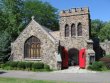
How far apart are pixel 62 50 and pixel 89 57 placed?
4209mm

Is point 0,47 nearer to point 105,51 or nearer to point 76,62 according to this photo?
point 76,62

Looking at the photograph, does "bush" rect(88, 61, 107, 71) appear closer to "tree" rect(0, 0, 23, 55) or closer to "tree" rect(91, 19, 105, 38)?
"tree" rect(0, 0, 23, 55)

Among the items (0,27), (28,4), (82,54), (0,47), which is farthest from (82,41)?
(28,4)

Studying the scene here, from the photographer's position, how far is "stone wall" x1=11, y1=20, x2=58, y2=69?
36375mm

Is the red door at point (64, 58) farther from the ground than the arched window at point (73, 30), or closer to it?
closer to it

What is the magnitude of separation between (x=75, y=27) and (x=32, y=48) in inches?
285

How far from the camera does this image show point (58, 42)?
36188 mm

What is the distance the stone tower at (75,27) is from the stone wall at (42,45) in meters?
4.27

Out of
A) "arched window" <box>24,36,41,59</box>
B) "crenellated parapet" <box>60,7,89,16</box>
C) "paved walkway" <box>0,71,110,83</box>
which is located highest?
"crenellated parapet" <box>60,7,89,16</box>

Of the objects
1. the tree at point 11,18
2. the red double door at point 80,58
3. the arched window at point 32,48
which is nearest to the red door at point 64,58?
the red double door at point 80,58

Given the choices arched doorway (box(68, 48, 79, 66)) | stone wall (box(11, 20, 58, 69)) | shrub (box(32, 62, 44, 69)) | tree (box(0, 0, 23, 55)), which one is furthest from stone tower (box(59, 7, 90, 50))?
tree (box(0, 0, 23, 55))

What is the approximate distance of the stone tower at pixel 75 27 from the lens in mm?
39188

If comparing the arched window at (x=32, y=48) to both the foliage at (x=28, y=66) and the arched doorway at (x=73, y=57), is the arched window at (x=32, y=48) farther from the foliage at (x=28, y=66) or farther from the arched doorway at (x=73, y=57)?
the arched doorway at (x=73, y=57)

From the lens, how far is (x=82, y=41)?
39188mm
